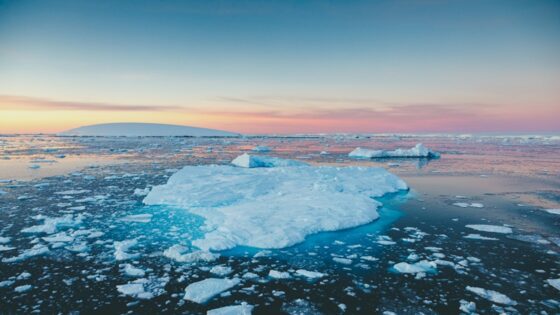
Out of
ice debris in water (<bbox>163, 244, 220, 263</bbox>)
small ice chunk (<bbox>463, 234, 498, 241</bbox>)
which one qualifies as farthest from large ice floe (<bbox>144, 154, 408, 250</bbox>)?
small ice chunk (<bbox>463, 234, 498, 241</bbox>)

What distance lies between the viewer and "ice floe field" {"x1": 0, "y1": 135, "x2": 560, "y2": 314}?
358 cm

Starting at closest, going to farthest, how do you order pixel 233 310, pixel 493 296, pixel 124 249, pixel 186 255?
pixel 233 310, pixel 493 296, pixel 186 255, pixel 124 249

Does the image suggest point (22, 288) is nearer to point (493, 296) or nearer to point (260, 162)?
point (493, 296)

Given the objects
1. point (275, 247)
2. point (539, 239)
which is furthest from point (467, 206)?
point (275, 247)

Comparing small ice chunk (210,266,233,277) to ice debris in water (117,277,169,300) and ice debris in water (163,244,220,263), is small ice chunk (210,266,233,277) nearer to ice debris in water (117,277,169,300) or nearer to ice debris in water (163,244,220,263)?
ice debris in water (163,244,220,263)

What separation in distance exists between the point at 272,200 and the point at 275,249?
2.93m

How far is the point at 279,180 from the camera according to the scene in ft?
33.5

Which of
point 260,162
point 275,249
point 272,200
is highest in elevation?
point 260,162

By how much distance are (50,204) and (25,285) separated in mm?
4892

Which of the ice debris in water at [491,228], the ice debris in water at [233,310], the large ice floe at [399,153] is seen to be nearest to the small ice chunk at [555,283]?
the ice debris in water at [491,228]

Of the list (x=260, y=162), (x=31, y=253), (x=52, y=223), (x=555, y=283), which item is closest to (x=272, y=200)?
(x=52, y=223)

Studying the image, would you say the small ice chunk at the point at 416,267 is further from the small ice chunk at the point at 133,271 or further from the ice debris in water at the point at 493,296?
the small ice chunk at the point at 133,271

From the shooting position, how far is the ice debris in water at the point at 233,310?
3328 millimetres

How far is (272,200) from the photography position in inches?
320
